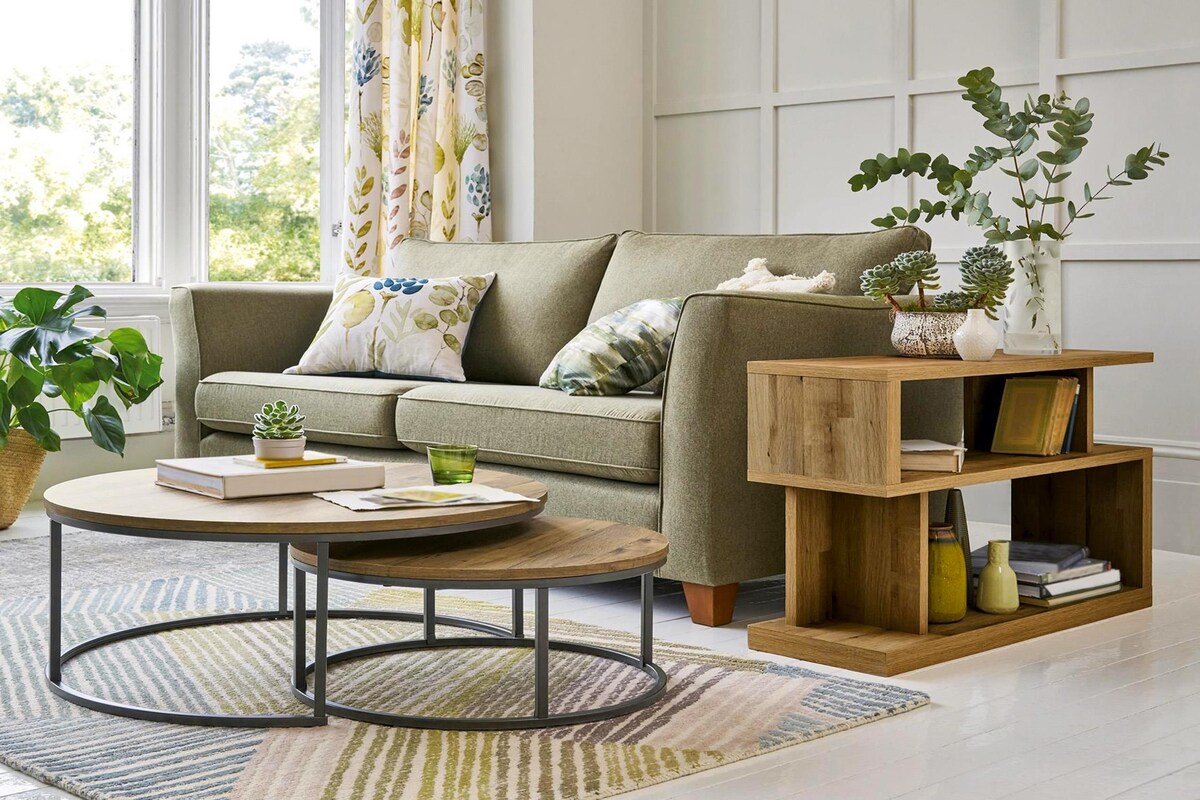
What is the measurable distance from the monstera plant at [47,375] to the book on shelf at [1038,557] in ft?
7.38

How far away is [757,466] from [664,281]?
971 mm

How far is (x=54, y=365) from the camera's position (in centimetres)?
371

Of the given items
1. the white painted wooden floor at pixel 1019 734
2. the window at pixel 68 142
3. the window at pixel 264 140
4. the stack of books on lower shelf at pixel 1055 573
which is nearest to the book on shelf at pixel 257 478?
the white painted wooden floor at pixel 1019 734

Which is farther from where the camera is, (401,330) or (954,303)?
(401,330)

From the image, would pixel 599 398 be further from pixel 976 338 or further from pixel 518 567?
pixel 518 567

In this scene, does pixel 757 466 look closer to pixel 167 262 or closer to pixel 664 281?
pixel 664 281

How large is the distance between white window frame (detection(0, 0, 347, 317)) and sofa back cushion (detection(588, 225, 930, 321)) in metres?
2.00

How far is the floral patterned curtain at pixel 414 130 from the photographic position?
16.4 ft

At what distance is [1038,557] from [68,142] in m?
3.56

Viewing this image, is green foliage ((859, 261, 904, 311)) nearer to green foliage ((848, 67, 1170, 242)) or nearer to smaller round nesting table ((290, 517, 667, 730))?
green foliage ((848, 67, 1170, 242))

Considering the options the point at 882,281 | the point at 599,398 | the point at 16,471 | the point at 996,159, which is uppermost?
the point at 996,159

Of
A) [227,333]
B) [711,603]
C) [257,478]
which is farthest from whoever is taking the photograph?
[227,333]

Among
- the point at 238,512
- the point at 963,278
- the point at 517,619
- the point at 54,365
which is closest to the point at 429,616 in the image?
the point at 517,619

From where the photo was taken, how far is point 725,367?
2715 mm
